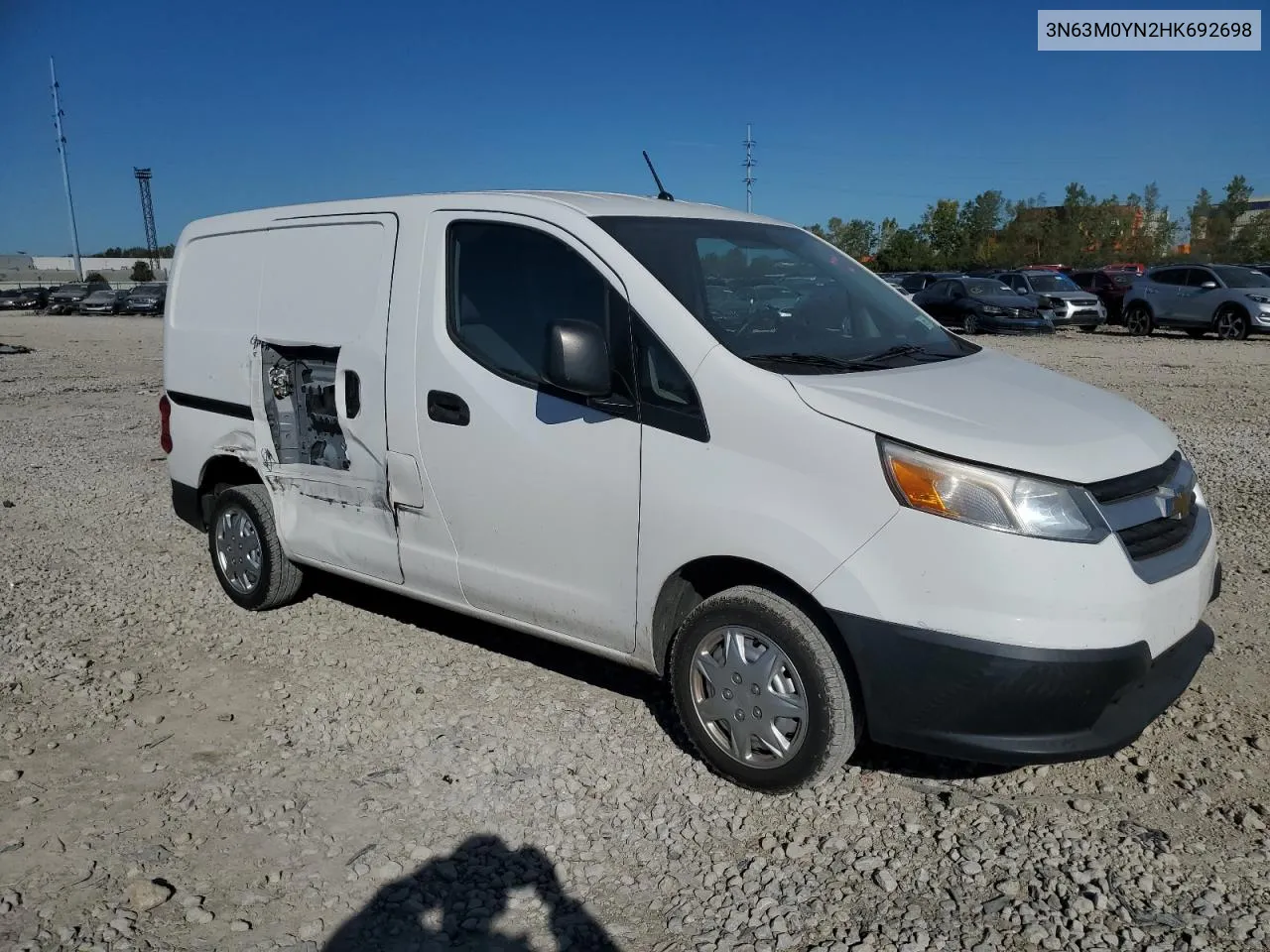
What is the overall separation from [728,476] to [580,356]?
2.15 ft

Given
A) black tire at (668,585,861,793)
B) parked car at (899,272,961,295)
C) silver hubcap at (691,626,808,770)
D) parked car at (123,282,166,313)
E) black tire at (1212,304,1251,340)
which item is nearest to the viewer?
black tire at (668,585,861,793)

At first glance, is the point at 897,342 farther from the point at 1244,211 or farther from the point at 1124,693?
the point at 1244,211

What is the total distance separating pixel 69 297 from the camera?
4962 centimetres

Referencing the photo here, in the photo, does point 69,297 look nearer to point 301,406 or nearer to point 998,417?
Result: point 301,406

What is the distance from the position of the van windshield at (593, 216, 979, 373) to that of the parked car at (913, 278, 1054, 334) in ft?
61.6

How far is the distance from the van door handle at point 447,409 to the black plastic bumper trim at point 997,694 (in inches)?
65.9

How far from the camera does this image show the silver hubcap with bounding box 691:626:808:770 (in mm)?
3324

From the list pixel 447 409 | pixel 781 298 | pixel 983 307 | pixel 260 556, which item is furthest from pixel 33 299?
pixel 781 298

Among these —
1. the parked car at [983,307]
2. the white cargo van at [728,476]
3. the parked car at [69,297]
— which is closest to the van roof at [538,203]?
the white cargo van at [728,476]

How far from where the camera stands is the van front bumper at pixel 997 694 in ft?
9.64

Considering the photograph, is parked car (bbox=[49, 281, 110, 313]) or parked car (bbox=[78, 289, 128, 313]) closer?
parked car (bbox=[78, 289, 128, 313])

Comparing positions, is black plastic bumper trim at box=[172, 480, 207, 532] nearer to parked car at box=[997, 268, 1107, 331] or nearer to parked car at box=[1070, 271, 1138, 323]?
parked car at box=[997, 268, 1107, 331]

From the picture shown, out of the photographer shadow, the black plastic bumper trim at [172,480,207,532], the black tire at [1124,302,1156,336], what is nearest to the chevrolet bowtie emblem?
the photographer shadow

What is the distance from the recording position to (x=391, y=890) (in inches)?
120
